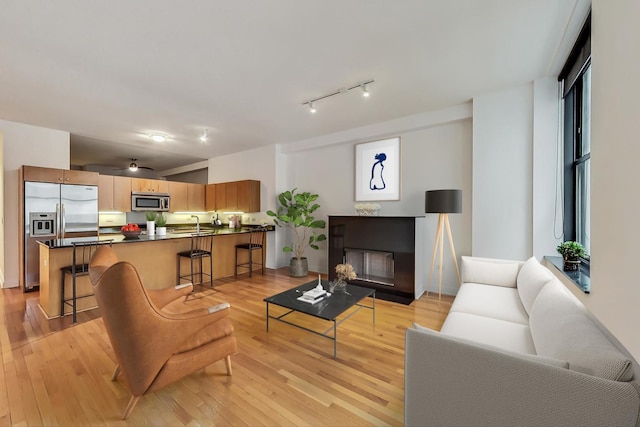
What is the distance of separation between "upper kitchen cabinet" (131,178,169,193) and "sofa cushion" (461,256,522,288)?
21.8ft

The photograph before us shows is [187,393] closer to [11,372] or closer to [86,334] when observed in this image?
[11,372]

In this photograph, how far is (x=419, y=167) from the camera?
433cm

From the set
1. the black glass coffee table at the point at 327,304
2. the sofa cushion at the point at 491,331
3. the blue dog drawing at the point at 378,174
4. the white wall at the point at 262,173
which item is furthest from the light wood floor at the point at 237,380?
the white wall at the point at 262,173

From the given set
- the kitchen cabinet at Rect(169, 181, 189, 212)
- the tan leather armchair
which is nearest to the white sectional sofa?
the tan leather armchair

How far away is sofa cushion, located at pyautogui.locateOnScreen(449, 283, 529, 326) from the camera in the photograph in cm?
214

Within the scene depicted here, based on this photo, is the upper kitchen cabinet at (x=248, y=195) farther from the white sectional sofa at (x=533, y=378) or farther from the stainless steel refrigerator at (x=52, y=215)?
the white sectional sofa at (x=533, y=378)

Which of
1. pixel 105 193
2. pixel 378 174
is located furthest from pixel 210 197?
pixel 378 174

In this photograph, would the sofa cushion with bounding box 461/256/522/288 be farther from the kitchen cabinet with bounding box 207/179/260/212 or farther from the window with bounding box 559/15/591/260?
the kitchen cabinet with bounding box 207/179/260/212

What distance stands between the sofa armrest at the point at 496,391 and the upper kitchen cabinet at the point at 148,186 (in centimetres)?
686

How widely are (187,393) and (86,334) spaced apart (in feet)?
5.72

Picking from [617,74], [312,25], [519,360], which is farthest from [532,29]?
[519,360]

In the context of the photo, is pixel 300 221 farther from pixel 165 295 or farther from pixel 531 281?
pixel 531 281

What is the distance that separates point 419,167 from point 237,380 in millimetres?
3848

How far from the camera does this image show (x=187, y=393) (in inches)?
73.4
